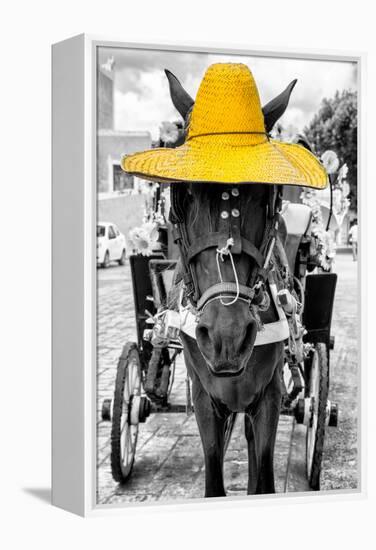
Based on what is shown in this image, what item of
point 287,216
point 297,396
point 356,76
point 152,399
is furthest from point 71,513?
point 356,76

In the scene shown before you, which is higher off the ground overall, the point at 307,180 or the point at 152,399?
the point at 307,180

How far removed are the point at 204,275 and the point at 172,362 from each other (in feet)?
5.42

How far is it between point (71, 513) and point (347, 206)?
8.11 feet

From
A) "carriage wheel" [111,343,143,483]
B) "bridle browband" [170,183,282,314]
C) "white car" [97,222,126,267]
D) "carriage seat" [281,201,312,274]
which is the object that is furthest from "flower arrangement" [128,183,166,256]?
"bridle browband" [170,183,282,314]

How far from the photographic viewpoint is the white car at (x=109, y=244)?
576 centimetres

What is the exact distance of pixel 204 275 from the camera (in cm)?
481

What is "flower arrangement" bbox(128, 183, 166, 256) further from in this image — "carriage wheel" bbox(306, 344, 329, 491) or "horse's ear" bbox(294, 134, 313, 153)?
"carriage wheel" bbox(306, 344, 329, 491)

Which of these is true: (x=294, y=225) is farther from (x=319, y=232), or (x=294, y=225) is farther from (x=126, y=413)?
(x=126, y=413)

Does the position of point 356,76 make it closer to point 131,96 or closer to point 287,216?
point 287,216

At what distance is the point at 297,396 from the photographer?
20.4 ft

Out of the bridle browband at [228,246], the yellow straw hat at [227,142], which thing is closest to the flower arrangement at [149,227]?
the yellow straw hat at [227,142]

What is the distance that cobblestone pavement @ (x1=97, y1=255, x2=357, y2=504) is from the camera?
5949 mm

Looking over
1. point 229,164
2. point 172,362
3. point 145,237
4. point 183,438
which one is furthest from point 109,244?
point 183,438

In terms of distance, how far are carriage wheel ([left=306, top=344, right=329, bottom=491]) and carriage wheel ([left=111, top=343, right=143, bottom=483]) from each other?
1.06m
